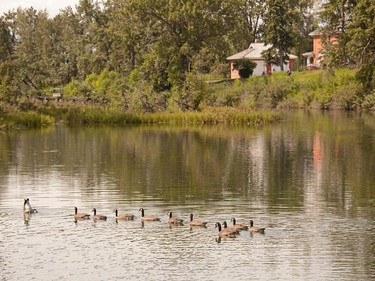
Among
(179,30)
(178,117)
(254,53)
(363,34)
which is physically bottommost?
(178,117)

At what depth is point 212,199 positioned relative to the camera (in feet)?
128

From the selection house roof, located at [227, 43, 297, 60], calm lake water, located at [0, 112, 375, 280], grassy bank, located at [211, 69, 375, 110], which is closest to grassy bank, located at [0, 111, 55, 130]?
calm lake water, located at [0, 112, 375, 280]

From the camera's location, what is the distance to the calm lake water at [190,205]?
91.5 ft

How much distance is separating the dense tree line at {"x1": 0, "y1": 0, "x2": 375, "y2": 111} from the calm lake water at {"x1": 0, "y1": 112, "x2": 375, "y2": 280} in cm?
2069

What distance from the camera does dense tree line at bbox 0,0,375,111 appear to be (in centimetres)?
8706

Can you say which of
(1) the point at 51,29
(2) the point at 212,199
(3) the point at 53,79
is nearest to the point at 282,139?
(2) the point at 212,199

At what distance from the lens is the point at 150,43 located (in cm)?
12038

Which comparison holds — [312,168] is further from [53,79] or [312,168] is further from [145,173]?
[53,79]

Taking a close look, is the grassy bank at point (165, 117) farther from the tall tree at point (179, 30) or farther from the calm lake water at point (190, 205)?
the tall tree at point (179, 30)

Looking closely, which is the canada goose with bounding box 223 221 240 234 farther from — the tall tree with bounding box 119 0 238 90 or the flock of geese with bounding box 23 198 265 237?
the tall tree with bounding box 119 0 238 90

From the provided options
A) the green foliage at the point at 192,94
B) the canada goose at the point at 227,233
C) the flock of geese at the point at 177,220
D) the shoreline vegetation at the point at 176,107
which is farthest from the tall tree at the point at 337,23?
the canada goose at the point at 227,233

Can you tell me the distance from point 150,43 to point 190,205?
8429 cm

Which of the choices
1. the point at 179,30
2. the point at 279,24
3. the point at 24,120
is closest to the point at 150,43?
the point at 179,30

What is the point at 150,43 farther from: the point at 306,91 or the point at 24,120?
the point at 24,120
